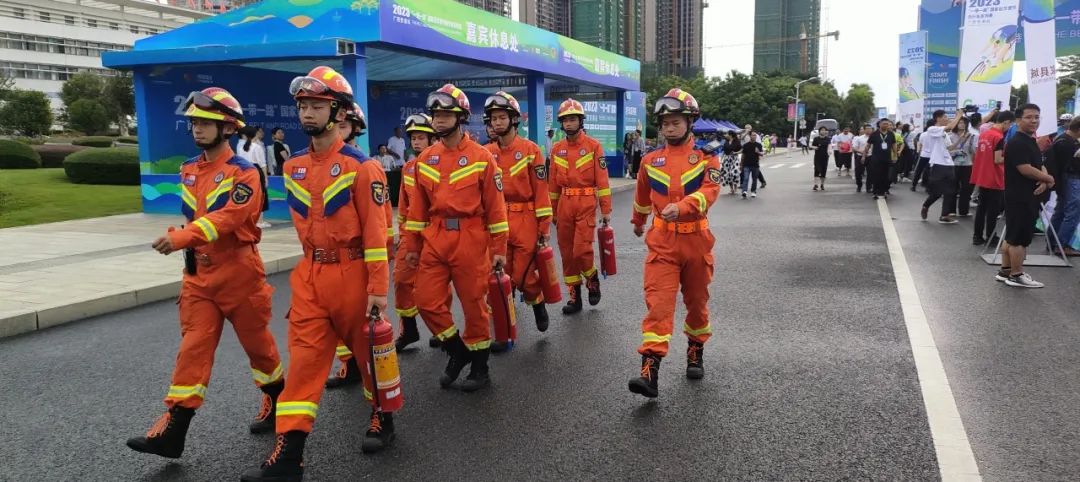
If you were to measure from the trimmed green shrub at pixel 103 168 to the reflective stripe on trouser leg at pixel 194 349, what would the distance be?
19172 mm

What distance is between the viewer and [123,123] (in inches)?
2158

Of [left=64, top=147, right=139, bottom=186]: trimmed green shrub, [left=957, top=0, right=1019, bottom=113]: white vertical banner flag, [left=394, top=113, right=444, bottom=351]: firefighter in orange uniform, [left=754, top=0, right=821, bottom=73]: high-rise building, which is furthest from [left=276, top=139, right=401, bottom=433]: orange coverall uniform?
[left=754, top=0, right=821, bottom=73]: high-rise building

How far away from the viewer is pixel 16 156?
24.7 meters

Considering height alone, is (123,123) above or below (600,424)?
above

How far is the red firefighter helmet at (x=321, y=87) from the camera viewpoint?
372 cm

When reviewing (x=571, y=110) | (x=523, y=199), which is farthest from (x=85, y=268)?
(x=571, y=110)

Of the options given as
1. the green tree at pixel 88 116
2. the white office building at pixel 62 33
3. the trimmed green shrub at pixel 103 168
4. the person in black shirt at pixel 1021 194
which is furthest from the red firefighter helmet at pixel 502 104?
the white office building at pixel 62 33

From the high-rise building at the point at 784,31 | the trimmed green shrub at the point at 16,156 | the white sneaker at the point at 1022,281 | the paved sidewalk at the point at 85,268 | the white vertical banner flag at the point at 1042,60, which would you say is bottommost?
the white sneaker at the point at 1022,281

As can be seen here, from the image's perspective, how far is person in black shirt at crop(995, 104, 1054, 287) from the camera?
25.9ft

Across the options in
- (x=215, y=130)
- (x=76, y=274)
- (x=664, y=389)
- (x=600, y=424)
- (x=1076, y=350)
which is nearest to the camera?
(x=215, y=130)

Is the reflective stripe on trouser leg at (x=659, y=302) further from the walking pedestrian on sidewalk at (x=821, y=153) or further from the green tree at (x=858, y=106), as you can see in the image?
the green tree at (x=858, y=106)

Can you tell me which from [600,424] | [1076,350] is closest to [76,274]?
[600,424]

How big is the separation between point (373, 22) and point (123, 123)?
49.6m

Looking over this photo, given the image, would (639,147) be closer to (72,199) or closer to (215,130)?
(72,199)
